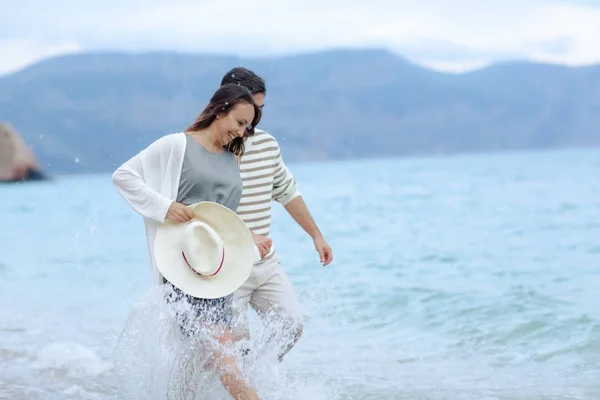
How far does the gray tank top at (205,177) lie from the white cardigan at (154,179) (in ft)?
0.09

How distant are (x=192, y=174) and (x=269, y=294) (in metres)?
0.82

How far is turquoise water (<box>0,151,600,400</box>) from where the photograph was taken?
6.23m

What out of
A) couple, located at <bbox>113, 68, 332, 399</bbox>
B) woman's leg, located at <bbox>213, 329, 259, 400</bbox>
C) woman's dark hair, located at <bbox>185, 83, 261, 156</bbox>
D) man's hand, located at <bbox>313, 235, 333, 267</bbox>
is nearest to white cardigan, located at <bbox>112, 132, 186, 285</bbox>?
couple, located at <bbox>113, 68, 332, 399</bbox>

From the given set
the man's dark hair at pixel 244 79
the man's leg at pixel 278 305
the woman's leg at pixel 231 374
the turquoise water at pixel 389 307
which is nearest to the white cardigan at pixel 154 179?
the woman's leg at pixel 231 374

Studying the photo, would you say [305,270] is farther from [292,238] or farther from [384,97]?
[384,97]

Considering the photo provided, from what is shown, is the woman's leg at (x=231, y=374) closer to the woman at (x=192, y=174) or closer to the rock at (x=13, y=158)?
the woman at (x=192, y=174)

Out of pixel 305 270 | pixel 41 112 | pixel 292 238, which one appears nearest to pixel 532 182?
pixel 292 238

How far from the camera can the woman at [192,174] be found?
159 inches

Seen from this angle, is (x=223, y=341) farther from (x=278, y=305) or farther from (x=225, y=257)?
(x=278, y=305)

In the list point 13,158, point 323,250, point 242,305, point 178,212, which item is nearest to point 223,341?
point 242,305

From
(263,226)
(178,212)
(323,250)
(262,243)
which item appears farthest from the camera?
(323,250)

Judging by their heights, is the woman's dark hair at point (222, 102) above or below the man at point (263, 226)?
above

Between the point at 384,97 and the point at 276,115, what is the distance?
13.9 m

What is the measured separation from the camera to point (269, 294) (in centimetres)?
461
